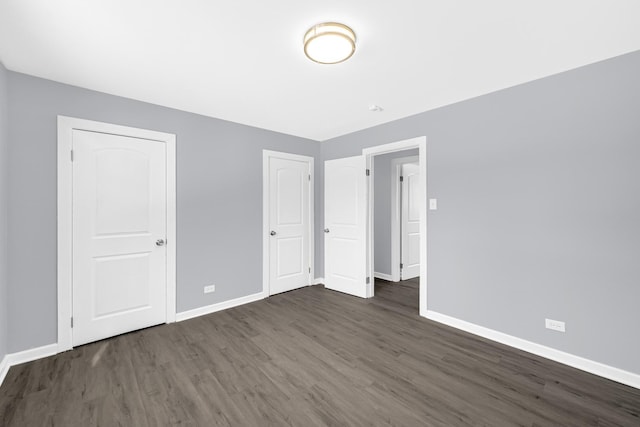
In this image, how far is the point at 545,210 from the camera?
7.50 ft

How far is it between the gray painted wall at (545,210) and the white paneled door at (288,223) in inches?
76.0

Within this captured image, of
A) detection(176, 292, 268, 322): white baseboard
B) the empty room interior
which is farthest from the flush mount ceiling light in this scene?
detection(176, 292, 268, 322): white baseboard

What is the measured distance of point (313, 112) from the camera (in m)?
3.16

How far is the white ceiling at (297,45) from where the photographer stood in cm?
151

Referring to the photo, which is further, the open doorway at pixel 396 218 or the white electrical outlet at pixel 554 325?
the open doorway at pixel 396 218

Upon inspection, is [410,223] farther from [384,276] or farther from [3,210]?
[3,210]

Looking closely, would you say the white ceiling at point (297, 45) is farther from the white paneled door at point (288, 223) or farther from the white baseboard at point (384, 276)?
the white baseboard at point (384, 276)

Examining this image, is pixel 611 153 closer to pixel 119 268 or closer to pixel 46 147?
pixel 119 268

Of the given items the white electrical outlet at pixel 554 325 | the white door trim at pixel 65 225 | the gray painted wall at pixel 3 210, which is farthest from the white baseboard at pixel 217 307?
the white electrical outlet at pixel 554 325

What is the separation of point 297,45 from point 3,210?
2.61 m

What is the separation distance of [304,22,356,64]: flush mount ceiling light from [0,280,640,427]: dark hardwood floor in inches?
92.6

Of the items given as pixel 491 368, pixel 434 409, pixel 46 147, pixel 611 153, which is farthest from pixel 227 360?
pixel 611 153

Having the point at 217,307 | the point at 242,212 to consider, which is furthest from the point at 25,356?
the point at 242,212

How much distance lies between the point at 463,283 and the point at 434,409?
145 cm
